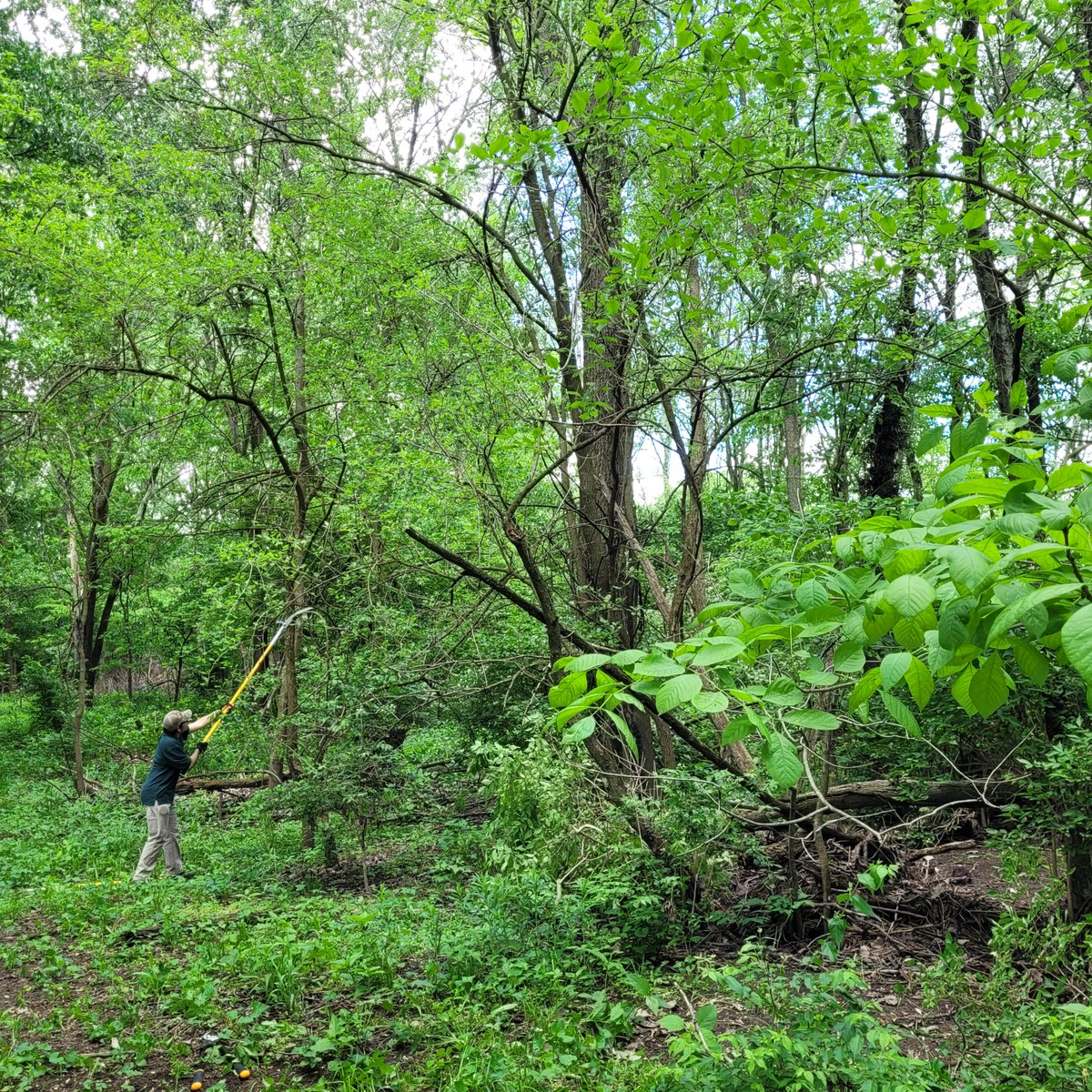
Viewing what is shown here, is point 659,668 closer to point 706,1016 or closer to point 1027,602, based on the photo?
point 1027,602

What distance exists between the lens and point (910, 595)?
1.26 meters

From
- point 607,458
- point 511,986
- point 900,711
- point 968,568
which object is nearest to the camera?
point 968,568

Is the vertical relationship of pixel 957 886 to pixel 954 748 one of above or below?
below

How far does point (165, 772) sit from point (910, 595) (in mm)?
7931

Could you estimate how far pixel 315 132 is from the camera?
695 centimetres

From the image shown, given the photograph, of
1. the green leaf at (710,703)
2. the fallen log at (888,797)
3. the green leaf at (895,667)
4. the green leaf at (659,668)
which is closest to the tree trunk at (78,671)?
the fallen log at (888,797)

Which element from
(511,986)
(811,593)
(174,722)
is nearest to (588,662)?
(811,593)

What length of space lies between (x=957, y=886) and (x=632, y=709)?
2.60 meters

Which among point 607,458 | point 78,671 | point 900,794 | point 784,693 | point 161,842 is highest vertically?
point 607,458

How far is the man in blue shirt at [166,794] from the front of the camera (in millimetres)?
7500

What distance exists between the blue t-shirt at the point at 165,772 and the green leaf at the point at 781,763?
7420mm

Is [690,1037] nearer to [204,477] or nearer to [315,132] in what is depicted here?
[315,132]

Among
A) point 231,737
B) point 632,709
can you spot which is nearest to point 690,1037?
point 632,709

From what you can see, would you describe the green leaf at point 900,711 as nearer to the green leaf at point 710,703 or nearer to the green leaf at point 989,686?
the green leaf at point 989,686
